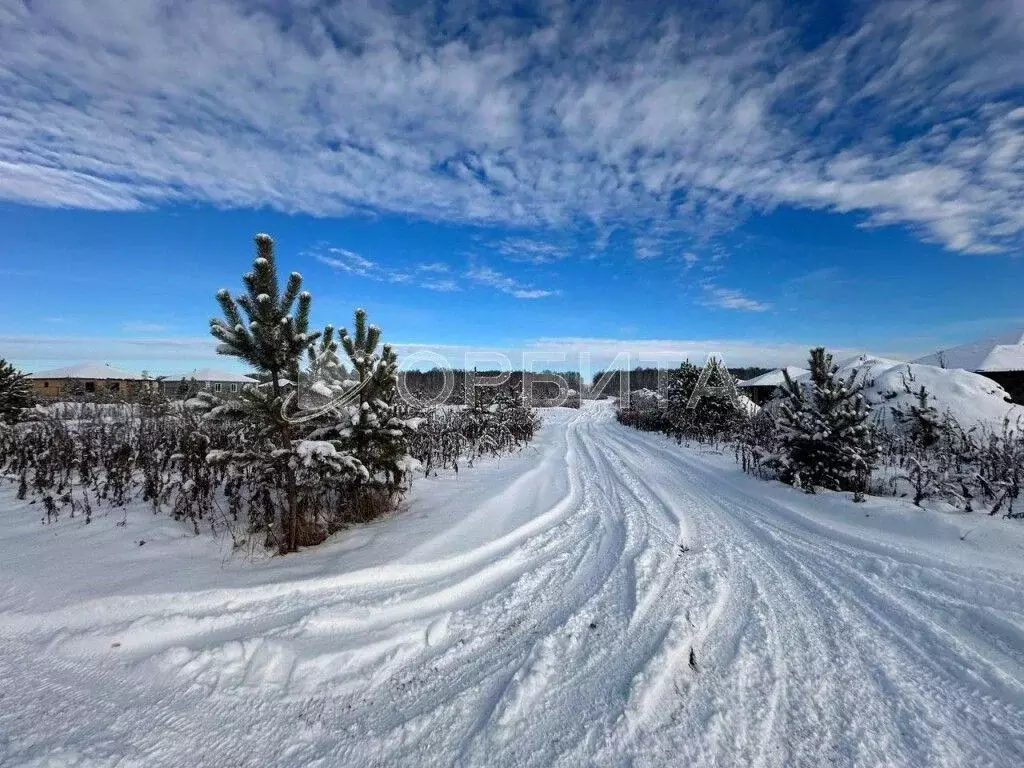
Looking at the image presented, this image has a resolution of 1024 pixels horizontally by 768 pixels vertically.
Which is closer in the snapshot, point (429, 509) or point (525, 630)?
point (525, 630)

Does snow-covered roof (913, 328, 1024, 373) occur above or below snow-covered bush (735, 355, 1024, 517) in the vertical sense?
above

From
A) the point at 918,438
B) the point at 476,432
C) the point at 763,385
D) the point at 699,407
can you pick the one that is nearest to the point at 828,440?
the point at 918,438

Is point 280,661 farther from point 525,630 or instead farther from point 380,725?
point 525,630

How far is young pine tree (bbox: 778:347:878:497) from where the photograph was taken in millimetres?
7672

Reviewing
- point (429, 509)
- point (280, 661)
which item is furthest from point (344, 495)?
point (280, 661)

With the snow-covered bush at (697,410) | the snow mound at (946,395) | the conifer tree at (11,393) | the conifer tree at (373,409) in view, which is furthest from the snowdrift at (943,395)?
the conifer tree at (11,393)

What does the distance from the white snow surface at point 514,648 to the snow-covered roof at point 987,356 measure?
1746cm

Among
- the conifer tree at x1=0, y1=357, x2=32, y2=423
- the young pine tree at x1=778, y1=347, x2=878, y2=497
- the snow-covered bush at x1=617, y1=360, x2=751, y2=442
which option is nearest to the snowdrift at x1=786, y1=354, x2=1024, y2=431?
the young pine tree at x1=778, y1=347, x2=878, y2=497

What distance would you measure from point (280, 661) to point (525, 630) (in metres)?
1.56

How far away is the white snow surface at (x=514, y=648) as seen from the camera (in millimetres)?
2223

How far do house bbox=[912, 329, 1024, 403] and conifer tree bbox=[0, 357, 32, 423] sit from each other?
27.0 metres

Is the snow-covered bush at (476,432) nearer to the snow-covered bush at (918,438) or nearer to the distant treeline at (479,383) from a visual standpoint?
the distant treeline at (479,383)

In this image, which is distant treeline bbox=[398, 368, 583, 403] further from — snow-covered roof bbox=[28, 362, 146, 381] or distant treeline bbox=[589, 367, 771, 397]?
snow-covered roof bbox=[28, 362, 146, 381]

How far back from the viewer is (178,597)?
135 inches
